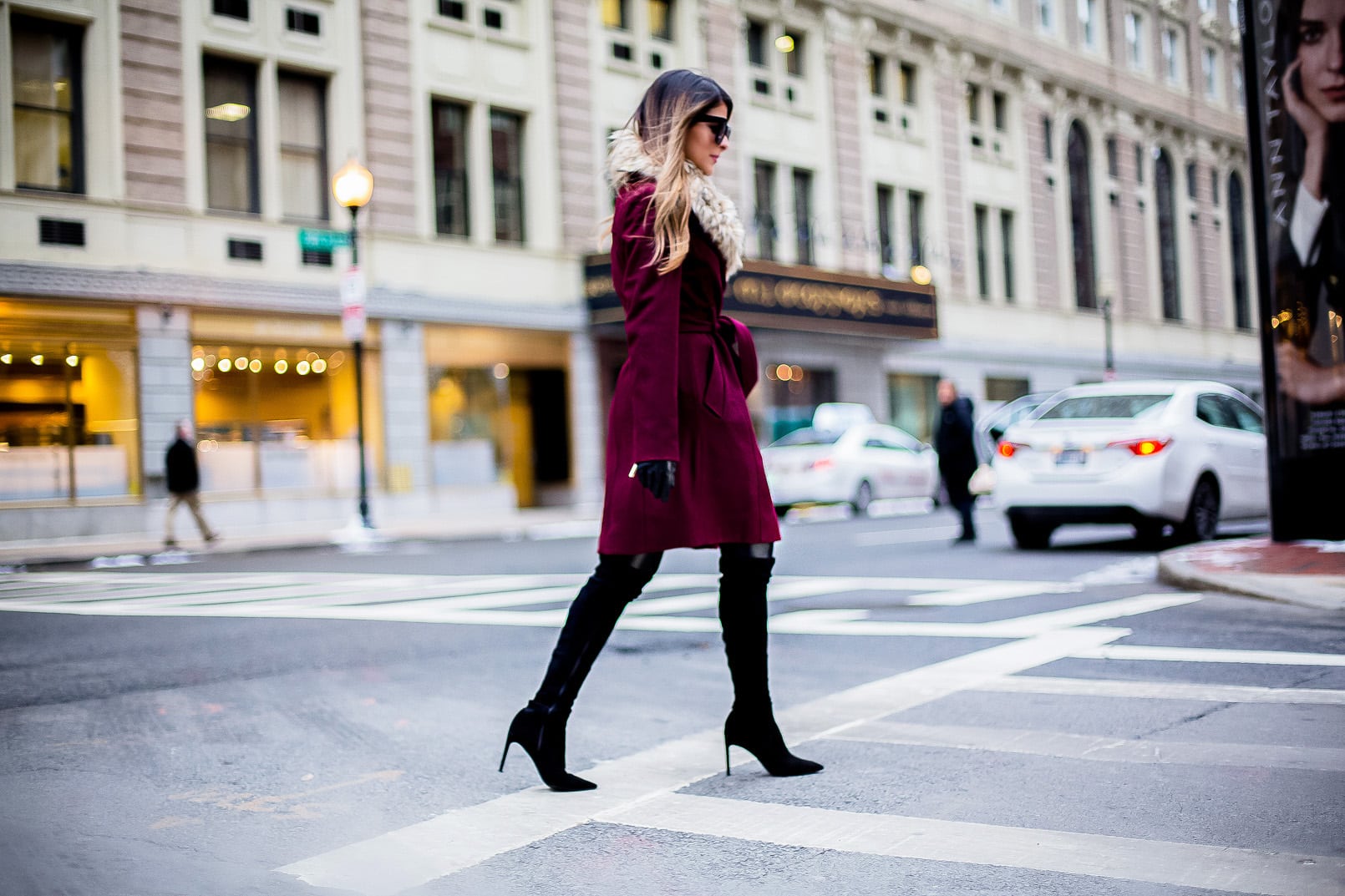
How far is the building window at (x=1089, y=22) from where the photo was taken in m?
33.1

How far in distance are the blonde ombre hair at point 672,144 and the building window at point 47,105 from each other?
18.4 metres

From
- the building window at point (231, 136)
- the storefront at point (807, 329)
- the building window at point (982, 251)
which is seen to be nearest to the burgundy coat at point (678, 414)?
the building window at point (231, 136)

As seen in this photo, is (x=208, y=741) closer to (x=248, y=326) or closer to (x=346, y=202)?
(x=346, y=202)

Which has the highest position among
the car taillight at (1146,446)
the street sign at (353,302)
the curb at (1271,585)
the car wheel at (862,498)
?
the street sign at (353,302)

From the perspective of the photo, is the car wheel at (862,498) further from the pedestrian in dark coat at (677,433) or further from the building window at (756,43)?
the pedestrian in dark coat at (677,433)

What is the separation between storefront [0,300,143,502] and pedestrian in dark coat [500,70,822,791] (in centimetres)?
1775

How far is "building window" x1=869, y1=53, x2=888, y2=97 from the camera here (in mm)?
34469

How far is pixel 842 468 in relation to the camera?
862 inches

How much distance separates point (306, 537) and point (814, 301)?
13.1 m

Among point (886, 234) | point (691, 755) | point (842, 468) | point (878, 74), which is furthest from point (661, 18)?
point (691, 755)

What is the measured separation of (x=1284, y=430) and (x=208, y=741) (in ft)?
27.7

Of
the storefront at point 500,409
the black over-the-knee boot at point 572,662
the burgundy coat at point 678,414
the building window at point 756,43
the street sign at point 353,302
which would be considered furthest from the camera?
the building window at point 756,43

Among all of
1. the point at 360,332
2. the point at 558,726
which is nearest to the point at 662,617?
the point at 558,726

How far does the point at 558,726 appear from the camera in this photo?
3.92 meters
